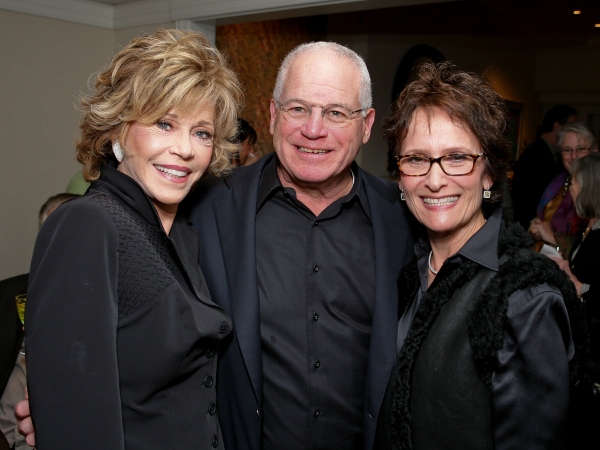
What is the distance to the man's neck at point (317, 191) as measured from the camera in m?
1.87

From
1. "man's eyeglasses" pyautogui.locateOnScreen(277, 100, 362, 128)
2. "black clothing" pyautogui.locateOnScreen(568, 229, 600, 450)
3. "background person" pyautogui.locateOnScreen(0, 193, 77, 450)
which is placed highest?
"man's eyeglasses" pyautogui.locateOnScreen(277, 100, 362, 128)

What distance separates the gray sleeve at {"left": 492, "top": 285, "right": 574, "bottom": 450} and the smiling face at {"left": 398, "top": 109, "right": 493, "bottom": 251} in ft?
1.09

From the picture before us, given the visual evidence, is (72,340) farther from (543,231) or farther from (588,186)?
(543,231)

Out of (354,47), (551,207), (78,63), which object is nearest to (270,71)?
(354,47)

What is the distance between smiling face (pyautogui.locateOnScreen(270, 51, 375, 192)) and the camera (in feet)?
5.86

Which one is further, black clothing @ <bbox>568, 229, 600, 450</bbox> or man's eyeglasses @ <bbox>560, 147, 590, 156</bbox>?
man's eyeglasses @ <bbox>560, 147, 590, 156</bbox>

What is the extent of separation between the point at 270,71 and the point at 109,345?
4.50 m

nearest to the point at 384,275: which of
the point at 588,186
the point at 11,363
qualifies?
the point at 11,363

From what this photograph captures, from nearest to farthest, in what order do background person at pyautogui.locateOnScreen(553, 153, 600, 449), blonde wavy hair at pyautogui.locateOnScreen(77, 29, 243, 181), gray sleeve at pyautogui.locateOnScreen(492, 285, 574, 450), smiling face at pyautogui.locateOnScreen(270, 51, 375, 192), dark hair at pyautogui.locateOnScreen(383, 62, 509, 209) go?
gray sleeve at pyautogui.locateOnScreen(492, 285, 574, 450)
blonde wavy hair at pyautogui.locateOnScreen(77, 29, 243, 181)
dark hair at pyautogui.locateOnScreen(383, 62, 509, 209)
smiling face at pyautogui.locateOnScreen(270, 51, 375, 192)
background person at pyautogui.locateOnScreen(553, 153, 600, 449)

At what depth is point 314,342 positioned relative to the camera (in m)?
1.72

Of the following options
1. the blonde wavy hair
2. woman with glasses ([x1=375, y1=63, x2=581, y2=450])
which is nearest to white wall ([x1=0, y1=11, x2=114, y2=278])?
the blonde wavy hair

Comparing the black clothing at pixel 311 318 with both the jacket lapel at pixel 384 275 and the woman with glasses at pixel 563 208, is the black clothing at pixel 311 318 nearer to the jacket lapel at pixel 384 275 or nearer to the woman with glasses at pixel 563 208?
the jacket lapel at pixel 384 275

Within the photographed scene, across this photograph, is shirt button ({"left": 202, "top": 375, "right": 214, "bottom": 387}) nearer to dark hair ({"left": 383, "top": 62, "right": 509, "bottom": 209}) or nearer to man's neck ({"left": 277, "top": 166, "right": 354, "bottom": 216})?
man's neck ({"left": 277, "top": 166, "right": 354, "bottom": 216})

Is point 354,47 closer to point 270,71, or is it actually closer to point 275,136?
point 270,71
